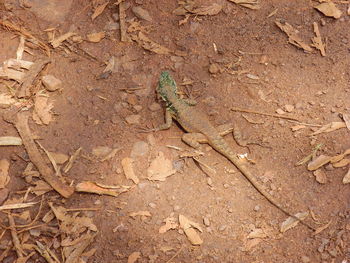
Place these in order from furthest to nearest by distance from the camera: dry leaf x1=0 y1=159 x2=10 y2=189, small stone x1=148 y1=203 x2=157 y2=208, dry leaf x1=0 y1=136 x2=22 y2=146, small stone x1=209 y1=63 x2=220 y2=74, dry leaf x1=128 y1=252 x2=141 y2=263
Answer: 1. small stone x1=209 y1=63 x2=220 y2=74
2. dry leaf x1=0 y1=136 x2=22 y2=146
3. dry leaf x1=0 y1=159 x2=10 y2=189
4. small stone x1=148 y1=203 x2=157 y2=208
5. dry leaf x1=128 y1=252 x2=141 y2=263

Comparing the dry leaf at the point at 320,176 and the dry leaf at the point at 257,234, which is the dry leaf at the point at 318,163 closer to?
the dry leaf at the point at 320,176

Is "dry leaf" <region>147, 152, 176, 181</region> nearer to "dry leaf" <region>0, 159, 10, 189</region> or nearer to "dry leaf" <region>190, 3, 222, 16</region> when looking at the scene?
"dry leaf" <region>0, 159, 10, 189</region>

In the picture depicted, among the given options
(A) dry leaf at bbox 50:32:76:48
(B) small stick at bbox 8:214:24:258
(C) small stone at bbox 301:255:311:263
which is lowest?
(B) small stick at bbox 8:214:24:258

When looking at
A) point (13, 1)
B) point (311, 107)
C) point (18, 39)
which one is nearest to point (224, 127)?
point (311, 107)

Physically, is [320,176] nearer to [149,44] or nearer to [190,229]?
[190,229]

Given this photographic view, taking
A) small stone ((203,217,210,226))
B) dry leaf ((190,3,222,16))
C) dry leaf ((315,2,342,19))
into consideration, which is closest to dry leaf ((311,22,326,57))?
dry leaf ((315,2,342,19))

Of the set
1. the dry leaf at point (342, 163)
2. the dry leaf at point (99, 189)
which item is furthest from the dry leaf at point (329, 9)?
the dry leaf at point (99, 189)

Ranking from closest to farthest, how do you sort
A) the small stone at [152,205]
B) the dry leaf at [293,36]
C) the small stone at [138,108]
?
the small stone at [152,205]
the small stone at [138,108]
the dry leaf at [293,36]
